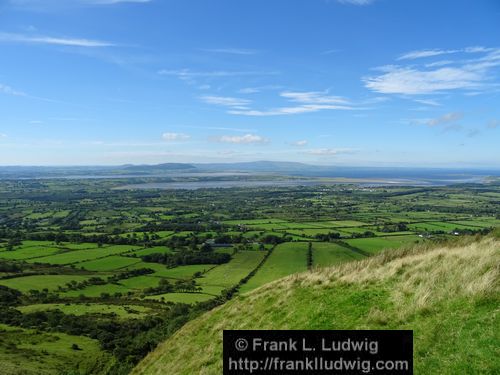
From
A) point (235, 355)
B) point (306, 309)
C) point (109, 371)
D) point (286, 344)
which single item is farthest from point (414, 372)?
point (109, 371)

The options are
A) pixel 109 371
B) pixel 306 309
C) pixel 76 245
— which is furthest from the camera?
pixel 76 245

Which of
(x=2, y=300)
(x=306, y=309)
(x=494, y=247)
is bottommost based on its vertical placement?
(x=2, y=300)

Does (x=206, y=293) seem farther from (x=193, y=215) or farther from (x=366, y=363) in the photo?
(x=193, y=215)

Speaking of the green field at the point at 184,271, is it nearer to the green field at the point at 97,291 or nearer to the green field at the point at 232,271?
the green field at the point at 232,271

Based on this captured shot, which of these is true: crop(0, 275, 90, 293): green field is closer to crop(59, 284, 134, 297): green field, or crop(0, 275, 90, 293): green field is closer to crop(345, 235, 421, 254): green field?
crop(59, 284, 134, 297): green field

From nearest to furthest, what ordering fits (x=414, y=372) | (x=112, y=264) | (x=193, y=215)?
1. (x=414, y=372)
2. (x=112, y=264)
3. (x=193, y=215)

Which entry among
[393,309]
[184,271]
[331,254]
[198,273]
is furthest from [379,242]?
[393,309]
